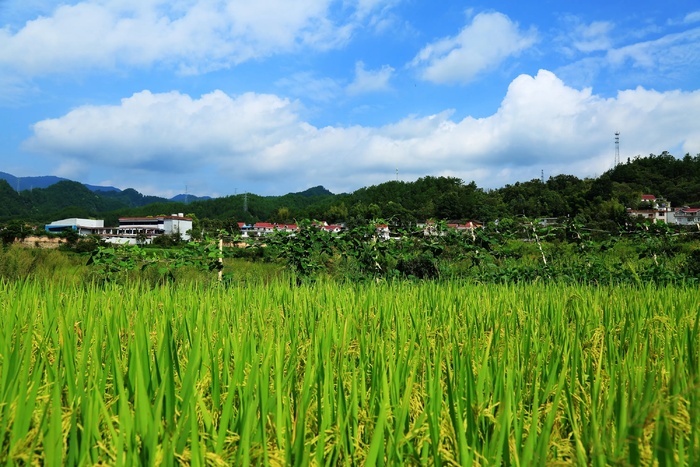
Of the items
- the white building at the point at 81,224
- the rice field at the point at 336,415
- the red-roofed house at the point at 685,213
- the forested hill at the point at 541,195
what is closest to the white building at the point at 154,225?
the white building at the point at 81,224

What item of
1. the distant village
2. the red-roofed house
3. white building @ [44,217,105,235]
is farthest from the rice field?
white building @ [44,217,105,235]

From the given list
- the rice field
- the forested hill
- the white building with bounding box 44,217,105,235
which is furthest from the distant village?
the rice field

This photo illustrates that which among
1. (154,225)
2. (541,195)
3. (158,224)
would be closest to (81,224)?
(154,225)

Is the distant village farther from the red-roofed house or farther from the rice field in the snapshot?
the rice field

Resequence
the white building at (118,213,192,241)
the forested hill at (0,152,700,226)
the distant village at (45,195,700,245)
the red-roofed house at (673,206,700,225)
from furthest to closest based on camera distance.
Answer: the white building at (118,213,192,241)
the distant village at (45,195,700,245)
the red-roofed house at (673,206,700,225)
the forested hill at (0,152,700,226)

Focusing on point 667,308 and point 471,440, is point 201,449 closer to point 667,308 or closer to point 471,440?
point 471,440

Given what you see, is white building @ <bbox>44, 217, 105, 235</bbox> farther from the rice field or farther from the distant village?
the rice field

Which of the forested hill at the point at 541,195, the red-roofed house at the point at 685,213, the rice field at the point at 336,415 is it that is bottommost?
the rice field at the point at 336,415

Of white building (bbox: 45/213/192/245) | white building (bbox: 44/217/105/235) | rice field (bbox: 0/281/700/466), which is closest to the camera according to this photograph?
rice field (bbox: 0/281/700/466)

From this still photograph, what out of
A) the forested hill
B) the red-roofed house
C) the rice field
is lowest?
the rice field

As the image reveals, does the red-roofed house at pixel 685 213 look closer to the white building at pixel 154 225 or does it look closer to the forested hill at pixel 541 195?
the forested hill at pixel 541 195

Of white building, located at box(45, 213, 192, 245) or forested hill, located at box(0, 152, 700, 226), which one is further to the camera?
white building, located at box(45, 213, 192, 245)

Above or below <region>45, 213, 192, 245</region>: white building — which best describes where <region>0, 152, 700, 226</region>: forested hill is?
above

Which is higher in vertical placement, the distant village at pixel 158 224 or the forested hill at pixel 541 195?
the forested hill at pixel 541 195
